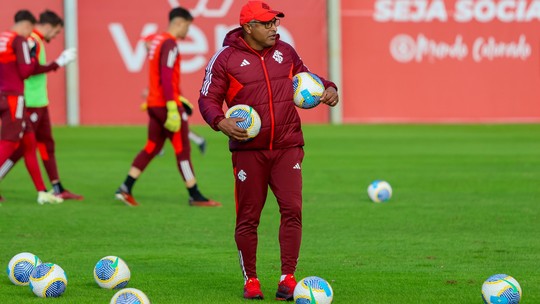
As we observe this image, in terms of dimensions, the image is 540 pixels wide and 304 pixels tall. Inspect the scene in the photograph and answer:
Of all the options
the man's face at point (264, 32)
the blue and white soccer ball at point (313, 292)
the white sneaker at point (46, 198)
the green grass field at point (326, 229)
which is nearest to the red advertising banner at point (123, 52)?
the green grass field at point (326, 229)

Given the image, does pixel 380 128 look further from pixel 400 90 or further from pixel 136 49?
pixel 136 49

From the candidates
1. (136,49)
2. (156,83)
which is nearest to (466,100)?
(136,49)

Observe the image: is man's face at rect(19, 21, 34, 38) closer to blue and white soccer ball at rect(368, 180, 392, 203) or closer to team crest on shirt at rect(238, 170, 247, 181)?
blue and white soccer ball at rect(368, 180, 392, 203)

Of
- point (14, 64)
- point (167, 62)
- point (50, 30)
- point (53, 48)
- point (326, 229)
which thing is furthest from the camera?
point (53, 48)

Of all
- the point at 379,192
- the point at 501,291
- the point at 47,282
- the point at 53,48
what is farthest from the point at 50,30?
the point at 53,48

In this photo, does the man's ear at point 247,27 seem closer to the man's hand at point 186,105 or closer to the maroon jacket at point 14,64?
the maroon jacket at point 14,64

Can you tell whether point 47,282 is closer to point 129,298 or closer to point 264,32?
point 129,298

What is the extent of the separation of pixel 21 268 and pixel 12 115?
5887mm

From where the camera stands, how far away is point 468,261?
33.0 ft

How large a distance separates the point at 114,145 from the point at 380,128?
8643mm

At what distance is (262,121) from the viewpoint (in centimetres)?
843

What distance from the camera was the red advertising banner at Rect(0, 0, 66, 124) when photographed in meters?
31.8

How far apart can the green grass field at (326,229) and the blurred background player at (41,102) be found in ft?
1.54

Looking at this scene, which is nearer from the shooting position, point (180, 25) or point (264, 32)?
point (264, 32)
